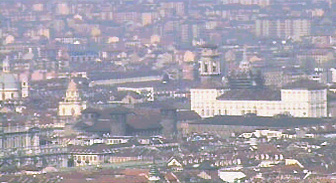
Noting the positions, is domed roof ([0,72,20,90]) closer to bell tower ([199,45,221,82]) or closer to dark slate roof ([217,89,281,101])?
bell tower ([199,45,221,82])

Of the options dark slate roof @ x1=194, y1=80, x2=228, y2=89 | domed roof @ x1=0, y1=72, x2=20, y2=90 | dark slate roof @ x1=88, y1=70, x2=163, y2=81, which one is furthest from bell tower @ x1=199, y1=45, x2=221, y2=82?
dark slate roof @ x1=88, y1=70, x2=163, y2=81

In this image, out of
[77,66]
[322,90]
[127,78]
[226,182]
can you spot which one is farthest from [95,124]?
[77,66]

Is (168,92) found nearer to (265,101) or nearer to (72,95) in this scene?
(72,95)

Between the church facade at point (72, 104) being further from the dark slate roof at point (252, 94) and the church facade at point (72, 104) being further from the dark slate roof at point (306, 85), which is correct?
the dark slate roof at point (306, 85)

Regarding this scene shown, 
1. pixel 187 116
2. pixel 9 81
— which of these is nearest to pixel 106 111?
pixel 187 116

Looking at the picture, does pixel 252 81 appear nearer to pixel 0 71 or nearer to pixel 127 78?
pixel 0 71
